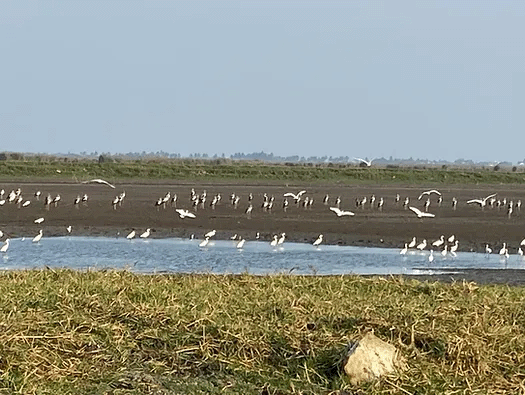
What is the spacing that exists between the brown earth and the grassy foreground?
20.0m

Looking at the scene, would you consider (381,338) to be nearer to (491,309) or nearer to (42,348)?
(491,309)

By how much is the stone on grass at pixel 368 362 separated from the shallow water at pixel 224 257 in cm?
1366

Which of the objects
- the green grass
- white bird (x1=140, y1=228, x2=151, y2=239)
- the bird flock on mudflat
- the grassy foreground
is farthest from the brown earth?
the grassy foreground

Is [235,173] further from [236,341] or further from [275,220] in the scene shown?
[236,341]

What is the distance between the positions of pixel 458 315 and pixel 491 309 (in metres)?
0.64

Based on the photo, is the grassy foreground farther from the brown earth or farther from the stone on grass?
the brown earth

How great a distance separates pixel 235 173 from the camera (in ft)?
241

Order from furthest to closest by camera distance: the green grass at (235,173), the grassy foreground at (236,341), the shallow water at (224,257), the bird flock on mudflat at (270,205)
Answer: the green grass at (235,173)
the bird flock on mudflat at (270,205)
the shallow water at (224,257)
the grassy foreground at (236,341)

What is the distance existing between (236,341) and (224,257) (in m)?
17.3

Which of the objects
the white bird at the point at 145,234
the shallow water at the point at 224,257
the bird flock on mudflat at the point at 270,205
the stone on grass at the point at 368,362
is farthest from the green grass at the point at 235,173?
the stone on grass at the point at 368,362

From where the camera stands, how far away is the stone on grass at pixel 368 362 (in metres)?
7.46

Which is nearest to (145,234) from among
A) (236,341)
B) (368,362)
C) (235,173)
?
(236,341)

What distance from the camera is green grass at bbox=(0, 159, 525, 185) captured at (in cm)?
6825

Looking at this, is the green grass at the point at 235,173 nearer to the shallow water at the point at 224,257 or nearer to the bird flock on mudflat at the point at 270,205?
the bird flock on mudflat at the point at 270,205
